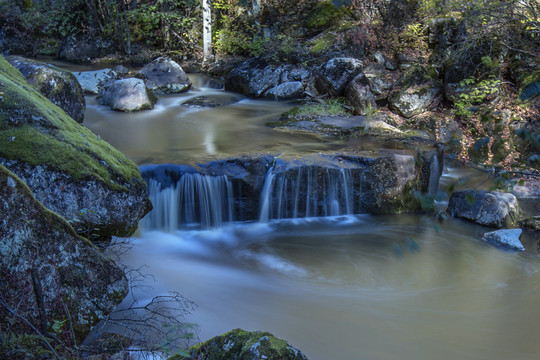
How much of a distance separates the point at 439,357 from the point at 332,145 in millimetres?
4599

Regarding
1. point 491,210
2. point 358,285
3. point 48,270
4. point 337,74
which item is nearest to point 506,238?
point 491,210

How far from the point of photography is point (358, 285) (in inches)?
201

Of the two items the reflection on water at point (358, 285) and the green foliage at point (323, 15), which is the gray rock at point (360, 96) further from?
the green foliage at point (323, 15)

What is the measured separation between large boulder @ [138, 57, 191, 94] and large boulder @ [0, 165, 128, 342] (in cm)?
1004

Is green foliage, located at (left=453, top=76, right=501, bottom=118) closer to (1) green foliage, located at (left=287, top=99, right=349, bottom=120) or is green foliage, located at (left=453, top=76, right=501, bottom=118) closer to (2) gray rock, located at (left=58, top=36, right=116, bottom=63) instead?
(1) green foliage, located at (left=287, top=99, right=349, bottom=120)

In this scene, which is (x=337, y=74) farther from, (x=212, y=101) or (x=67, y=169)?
A: (x=67, y=169)

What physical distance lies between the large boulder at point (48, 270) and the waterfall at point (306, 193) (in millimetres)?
3605

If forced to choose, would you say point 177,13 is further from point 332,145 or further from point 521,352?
point 521,352

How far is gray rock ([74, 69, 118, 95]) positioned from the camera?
1171 cm

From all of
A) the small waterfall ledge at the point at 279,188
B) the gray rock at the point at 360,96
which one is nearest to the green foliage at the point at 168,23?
the gray rock at the point at 360,96

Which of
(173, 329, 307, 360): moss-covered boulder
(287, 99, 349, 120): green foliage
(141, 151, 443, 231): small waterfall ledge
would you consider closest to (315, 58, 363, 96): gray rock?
(287, 99, 349, 120): green foliage

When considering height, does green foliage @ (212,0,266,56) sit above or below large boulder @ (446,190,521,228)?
above

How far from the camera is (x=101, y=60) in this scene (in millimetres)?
16812

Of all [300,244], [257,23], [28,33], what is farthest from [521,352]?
[28,33]
